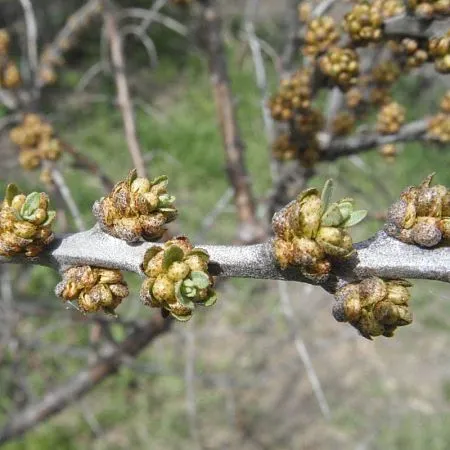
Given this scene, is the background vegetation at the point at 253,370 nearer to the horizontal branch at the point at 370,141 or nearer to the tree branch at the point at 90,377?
the tree branch at the point at 90,377

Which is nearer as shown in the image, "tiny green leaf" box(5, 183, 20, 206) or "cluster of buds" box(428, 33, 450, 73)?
"tiny green leaf" box(5, 183, 20, 206)

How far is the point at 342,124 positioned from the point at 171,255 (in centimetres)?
90

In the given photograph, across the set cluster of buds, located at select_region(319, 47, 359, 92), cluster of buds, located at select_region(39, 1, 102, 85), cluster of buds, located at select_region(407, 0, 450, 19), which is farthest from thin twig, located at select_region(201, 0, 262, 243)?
cluster of buds, located at select_region(407, 0, 450, 19)

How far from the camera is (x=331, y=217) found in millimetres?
697

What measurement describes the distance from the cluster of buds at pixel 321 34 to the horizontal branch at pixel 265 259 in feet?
2.06

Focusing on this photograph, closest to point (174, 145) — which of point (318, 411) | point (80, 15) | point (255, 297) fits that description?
point (255, 297)

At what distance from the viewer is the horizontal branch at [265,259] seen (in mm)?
683

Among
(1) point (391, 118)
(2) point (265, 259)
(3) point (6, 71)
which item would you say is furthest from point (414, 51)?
(3) point (6, 71)

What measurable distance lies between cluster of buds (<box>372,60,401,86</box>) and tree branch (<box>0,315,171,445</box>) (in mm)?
848

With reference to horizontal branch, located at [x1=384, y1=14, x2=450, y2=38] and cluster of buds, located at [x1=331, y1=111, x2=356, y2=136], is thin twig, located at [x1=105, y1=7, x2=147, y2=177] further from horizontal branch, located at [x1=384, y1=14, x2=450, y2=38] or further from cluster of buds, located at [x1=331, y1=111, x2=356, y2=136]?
horizontal branch, located at [x1=384, y1=14, x2=450, y2=38]

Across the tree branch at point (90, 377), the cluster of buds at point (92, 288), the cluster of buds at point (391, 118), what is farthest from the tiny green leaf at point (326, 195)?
the tree branch at point (90, 377)

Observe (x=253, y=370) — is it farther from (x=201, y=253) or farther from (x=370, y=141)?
(x=201, y=253)

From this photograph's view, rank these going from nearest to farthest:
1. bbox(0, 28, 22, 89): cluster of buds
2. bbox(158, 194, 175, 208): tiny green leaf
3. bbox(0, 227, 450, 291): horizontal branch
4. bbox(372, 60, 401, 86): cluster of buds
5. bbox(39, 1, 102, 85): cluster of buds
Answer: bbox(0, 227, 450, 291): horizontal branch → bbox(158, 194, 175, 208): tiny green leaf → bbox(372, 60, 401, 86): cluster of buds → bbox(0, 28, 22, 89): cluster of buds → bbox(39, 1, 102, 85): cluster of buds

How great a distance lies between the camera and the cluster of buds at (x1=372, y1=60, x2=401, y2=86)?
1332mm
